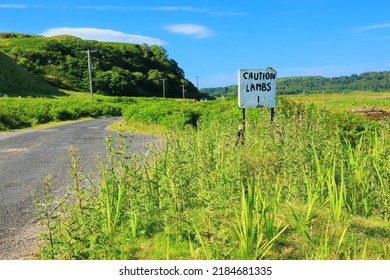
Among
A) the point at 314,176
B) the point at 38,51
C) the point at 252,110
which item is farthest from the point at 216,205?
the point at 38,51

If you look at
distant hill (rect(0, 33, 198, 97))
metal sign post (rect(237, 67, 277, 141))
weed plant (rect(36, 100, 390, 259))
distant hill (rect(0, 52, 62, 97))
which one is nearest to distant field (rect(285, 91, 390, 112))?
metal sign post (rect(237, 67, 277, 141))

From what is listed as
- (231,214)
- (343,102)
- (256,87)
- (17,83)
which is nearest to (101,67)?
(17,83)

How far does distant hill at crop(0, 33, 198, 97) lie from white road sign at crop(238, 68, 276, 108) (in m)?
81.8

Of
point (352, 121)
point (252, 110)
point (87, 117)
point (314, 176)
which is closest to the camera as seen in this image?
point (314, 176)

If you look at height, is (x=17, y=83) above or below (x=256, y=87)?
above

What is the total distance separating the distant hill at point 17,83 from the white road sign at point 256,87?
5614 cm

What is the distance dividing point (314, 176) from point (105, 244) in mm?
2964

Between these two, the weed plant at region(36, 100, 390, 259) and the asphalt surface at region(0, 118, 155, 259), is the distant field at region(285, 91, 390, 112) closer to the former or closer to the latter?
the weed plant at region(36, 100, 390, 259)

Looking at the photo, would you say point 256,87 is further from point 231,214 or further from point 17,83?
point 17,83

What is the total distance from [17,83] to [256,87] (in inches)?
2526

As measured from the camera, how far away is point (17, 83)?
65625 millimetres

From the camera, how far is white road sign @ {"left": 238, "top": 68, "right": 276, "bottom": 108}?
347 inches

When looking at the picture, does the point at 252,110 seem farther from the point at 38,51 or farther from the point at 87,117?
the point at 38,51

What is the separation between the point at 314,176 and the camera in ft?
18.4
